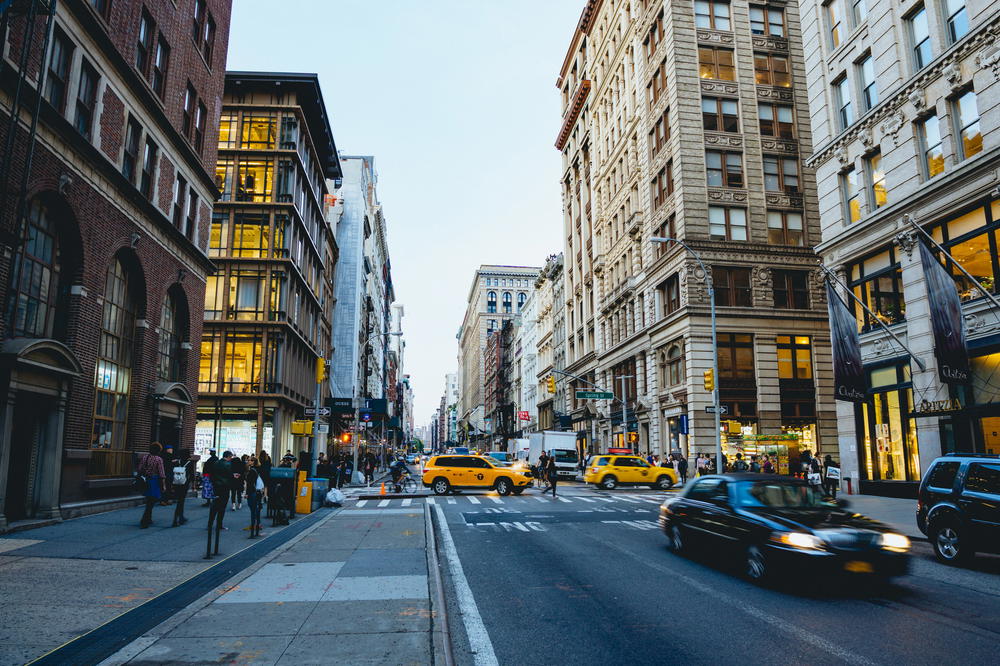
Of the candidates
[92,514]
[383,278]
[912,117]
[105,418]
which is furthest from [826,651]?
[383,278]

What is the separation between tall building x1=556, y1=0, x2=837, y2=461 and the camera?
39844 millimetres

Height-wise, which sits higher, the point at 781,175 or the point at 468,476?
the point at 781,175

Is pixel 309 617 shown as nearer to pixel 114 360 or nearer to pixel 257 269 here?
pixel 114 360

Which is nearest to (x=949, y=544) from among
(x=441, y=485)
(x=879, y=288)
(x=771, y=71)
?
(x=879, y=288)

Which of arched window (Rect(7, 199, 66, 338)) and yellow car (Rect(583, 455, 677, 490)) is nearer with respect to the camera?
arched window (Rect(7, 199, 66, 338))

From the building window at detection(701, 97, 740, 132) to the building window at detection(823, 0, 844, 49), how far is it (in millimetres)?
13705

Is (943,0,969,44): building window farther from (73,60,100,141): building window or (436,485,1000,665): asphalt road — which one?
(73,60,100,141): building window

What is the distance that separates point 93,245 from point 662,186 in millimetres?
35943

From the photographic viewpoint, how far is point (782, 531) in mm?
9172

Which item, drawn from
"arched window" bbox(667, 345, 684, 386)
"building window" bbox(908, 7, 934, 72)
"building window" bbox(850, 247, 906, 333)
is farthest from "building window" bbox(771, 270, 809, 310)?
"building window" bbox(908, 7, 934, 72)

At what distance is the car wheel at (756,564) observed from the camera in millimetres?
9375

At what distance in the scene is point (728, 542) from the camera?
10258 millimetres

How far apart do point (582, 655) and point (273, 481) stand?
13.0 meters

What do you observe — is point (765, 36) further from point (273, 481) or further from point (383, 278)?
point (383, 278)
